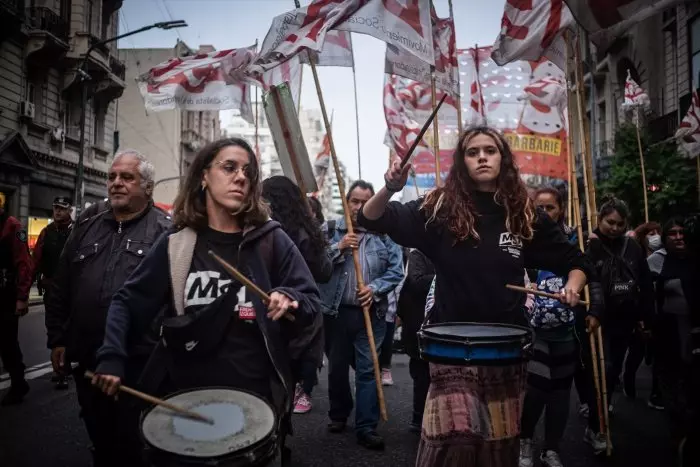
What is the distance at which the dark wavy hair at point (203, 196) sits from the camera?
278cm

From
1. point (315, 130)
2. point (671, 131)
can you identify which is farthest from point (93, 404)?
point (315, 130)

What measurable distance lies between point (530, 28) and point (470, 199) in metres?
3.27

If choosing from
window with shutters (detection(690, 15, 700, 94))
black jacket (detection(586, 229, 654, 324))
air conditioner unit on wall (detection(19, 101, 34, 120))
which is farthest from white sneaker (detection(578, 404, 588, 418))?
air conditioner unit on wall (detection(19, 101, 34, 120))

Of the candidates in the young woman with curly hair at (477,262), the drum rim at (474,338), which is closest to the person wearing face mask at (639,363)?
the young woman with curly hair at (477,262)

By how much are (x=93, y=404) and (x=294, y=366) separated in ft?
4.72

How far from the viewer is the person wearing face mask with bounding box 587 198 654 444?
535 cm

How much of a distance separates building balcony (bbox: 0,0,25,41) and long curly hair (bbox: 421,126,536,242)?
21.6 meters

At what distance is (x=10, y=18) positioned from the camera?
806 inches

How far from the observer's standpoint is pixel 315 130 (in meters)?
123

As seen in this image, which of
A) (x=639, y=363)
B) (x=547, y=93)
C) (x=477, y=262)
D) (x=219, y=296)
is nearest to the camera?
(x=219, y=296)

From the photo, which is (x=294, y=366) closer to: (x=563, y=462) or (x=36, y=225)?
(x=563, y=462)

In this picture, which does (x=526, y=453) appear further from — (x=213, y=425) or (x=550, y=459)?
(x=213, y=425)

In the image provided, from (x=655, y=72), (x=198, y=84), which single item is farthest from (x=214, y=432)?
(x=655, y=72)

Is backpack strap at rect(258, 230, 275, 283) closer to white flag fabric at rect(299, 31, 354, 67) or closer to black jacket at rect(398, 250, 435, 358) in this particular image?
black jacket at rect(398, 250, 435, 358)
